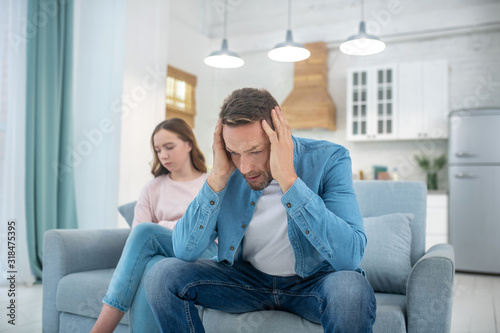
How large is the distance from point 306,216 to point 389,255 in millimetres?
758

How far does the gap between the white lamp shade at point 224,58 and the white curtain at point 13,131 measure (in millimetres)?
1520

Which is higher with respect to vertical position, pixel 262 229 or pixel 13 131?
pixel 13 131

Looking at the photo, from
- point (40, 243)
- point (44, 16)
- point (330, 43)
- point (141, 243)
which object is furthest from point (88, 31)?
point (141, 243)

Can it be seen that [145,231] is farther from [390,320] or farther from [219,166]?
[390,320]

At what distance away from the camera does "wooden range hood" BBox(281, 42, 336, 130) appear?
17.3ft

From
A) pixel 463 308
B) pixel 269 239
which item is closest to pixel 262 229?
pixel 269 239

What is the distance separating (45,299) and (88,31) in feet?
9.95

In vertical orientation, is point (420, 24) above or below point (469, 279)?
above

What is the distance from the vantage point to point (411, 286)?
1.44 m

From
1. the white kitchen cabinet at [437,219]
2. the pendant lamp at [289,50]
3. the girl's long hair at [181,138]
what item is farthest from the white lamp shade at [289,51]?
the white kitchen cabinet at [437,219]

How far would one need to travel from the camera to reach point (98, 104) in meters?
4.35

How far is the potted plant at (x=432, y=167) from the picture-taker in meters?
4.93

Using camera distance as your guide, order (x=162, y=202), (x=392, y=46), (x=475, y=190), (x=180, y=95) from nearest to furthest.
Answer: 1. (x=162, y=202)
2. (x=475, y=190)
3. (x=392, y=46)
4. (x=180, y=95)

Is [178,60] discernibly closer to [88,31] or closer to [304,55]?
[88,31]
